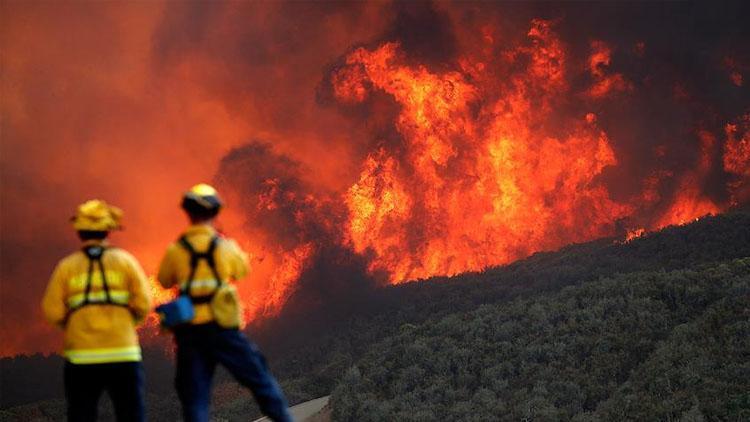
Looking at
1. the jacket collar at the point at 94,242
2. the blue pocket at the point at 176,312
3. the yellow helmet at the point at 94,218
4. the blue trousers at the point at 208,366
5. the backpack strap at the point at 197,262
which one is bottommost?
the blue trousers at the point at 208,366

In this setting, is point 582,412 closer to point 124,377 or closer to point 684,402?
point 684,402

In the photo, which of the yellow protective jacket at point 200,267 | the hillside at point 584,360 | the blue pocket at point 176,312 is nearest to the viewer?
the blue pocket at point 176,312

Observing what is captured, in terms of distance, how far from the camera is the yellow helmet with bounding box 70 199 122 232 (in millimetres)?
6172

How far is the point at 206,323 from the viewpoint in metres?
5.86

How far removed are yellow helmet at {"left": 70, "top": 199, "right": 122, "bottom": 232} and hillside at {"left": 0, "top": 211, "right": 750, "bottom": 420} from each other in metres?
10.8

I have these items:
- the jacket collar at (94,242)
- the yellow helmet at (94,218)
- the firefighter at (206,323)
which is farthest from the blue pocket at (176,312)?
the yellow helmet at (94,218)

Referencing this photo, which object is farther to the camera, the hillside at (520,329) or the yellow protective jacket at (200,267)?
the hillside at (520,329)

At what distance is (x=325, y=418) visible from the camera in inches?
756

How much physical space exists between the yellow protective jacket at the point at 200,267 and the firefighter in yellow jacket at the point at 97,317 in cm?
37

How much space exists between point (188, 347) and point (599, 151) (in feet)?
164

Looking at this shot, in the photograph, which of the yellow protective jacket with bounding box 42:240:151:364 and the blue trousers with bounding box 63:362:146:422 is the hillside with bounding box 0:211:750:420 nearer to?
the blue trousers with bounding box 63:362:146:422

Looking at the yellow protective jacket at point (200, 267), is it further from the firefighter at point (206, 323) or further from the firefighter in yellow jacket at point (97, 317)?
the firefighter in yellow jacket at point (97, 317)

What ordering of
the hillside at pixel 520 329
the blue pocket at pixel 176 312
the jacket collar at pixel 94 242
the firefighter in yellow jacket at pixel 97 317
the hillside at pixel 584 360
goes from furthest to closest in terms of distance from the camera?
the hillside at pixel 520 329 < the hillside at pixel 584 360 < the jacket collar at pixel 94 242 < the firefighter in yellow jacket at pixel 97 317 < the blue pocket at pixel 176 312

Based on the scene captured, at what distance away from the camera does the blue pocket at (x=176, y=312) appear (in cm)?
568
